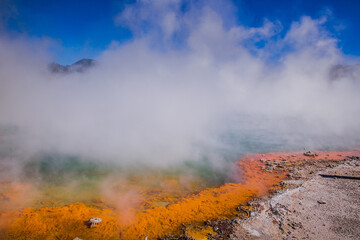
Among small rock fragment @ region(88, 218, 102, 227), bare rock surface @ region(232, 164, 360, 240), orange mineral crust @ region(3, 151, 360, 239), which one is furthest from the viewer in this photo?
small rock fragment @ region(88, 218, 102, 227)

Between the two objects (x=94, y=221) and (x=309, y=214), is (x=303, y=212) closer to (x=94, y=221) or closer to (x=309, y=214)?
(x=309, y=214)

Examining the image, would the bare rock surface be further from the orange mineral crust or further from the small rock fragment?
the small rock fragment

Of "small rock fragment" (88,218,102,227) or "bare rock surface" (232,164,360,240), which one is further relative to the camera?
"small rock fragment" (88,218,102,227)

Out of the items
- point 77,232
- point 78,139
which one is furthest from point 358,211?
point 78,139

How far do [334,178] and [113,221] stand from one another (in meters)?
9.07

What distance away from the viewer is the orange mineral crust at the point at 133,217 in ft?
15.0

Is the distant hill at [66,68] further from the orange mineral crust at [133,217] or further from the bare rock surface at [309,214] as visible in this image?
the bare rock surface at [309,214]

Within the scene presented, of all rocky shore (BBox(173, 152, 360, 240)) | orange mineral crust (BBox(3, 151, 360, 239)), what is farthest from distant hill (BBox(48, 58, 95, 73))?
rocky shore (BBox(173, 152, 360, 240))

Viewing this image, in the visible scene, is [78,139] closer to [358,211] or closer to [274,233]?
[274,233]

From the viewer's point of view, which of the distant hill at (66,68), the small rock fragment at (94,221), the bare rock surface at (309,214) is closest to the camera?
the bare rock surface at (309,214)

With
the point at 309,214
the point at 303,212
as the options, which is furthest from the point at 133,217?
the point at 309,214

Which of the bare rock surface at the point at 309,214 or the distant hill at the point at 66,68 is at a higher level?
the distant hill at the point at 66,68

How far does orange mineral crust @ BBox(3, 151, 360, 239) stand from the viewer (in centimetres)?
457

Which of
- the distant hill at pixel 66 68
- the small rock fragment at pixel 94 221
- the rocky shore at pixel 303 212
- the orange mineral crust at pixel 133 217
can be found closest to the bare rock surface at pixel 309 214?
the rocky shore at pixel 303 212
